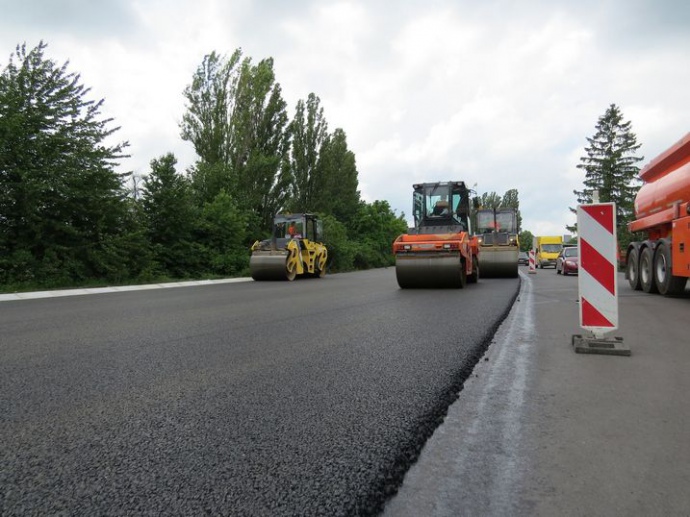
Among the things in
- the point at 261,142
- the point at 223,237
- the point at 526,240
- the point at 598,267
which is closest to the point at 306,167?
the point at 261,142

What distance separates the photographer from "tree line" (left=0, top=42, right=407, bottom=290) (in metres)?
12.3

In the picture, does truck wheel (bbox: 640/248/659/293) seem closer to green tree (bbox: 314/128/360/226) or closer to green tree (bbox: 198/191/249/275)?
green tree (bbox: 198/191/249/275)

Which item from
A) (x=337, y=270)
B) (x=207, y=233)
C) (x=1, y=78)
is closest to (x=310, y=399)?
(x=1, y=78)

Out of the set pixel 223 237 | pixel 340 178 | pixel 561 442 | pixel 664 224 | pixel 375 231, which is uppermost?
pixel 340 178

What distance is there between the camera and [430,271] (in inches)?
424

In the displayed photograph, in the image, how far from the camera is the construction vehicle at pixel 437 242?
35.1ft

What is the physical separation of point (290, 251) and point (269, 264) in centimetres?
105

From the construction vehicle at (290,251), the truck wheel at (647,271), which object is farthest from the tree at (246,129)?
the truck wheel at (647,271)

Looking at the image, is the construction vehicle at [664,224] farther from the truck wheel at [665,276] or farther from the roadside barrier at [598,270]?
the roadside barrier at [598,270]

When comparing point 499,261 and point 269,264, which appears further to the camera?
point 499,261

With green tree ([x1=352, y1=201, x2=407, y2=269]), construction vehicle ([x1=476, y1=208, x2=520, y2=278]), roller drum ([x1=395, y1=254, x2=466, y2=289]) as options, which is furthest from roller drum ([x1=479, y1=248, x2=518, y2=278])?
green tree ([x1=352, y1=201, x2=407, y2=269])

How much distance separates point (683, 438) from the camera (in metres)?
2.27

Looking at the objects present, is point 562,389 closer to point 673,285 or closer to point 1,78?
point 673,285

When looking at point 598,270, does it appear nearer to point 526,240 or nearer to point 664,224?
point 664,224
